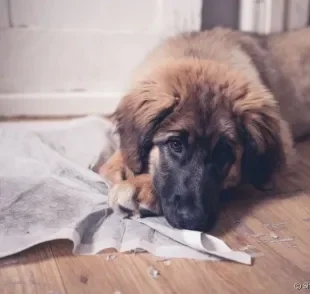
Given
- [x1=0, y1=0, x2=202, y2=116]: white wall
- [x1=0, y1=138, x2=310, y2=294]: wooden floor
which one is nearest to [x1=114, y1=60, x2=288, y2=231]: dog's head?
[x1=0, y1=138, x2=310, y2=294]: wooden floor

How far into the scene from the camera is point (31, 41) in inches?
98.9

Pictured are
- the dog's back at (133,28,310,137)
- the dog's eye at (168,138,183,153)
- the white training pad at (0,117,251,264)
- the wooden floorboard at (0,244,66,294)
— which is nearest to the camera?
the wooden floorboard at (0,244,66,294)

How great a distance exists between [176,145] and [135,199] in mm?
187

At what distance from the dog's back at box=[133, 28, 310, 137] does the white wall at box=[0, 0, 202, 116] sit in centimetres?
44

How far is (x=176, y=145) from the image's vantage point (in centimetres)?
157

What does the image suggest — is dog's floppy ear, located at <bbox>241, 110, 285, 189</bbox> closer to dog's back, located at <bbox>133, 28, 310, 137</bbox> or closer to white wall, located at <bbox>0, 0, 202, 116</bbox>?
dog's back, located at <bbox>133, 28, 310, 137</bbox>

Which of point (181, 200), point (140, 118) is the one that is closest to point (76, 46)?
point (140, 118)

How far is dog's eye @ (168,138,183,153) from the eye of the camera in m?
1.56

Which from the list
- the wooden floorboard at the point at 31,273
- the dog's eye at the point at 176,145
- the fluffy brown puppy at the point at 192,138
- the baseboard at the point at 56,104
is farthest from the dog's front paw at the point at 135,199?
the baseboard at the point at 56,104

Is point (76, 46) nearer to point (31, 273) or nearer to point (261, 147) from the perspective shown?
point (261, 147)

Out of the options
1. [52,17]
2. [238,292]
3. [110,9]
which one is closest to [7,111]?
[52,17]

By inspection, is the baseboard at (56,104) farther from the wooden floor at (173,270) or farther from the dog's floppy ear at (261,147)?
the wooden floor at (173,270)

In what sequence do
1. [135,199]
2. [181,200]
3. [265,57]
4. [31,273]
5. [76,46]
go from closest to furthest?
[31,273] < [181,200] < [135,199] < [265,57] < [76,46]

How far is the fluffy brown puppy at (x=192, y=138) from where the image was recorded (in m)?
1.52
